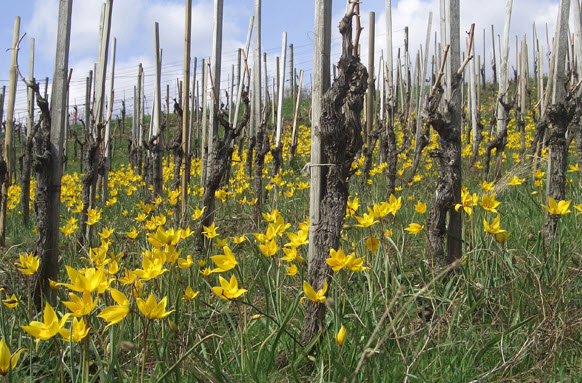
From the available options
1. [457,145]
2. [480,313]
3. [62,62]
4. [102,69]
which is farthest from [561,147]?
[102,69]

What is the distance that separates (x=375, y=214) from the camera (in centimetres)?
201

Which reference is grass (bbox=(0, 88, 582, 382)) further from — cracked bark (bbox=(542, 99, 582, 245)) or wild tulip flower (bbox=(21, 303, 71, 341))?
cracked bark (bbox=(542, 99, 582, 245))

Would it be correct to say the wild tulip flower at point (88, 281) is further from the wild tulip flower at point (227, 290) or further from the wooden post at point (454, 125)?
the wooden post at point (454, 125)

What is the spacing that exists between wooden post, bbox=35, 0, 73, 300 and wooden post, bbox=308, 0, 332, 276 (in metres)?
1.47

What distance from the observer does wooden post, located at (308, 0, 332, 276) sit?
74.1 inches

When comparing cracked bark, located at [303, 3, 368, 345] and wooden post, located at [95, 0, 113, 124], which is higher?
wooden post, located at [95, 0, 113, 124]

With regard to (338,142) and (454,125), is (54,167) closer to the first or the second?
(338,142)

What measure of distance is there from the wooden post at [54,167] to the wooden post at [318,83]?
147cm

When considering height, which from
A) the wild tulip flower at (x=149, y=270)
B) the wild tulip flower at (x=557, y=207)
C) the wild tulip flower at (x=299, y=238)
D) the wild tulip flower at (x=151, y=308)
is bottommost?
the wild tulip flower at (x=151, y=308)

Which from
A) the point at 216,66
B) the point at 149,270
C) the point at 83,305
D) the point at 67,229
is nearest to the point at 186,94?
the point at 216,66

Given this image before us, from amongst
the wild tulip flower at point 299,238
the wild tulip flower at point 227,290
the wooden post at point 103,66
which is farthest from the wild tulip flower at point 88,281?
the wooden post at point 103,66

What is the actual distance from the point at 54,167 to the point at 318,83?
159cm

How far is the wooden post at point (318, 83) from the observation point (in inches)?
74.1

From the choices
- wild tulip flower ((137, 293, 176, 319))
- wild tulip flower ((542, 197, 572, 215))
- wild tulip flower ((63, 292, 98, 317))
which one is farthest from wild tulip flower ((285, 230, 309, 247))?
wild tulip flower ((542, 197, 572, 215))
